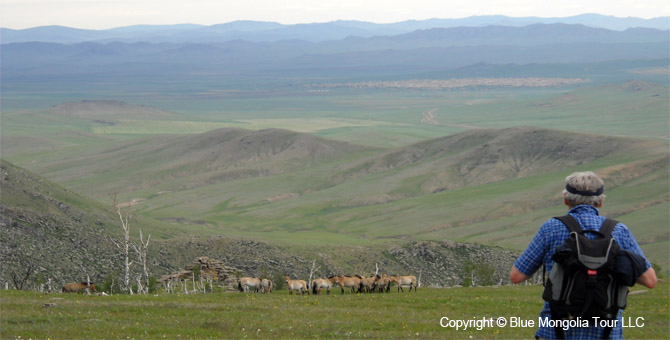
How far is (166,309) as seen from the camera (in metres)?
21.0

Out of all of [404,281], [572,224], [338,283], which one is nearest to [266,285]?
[338,283]

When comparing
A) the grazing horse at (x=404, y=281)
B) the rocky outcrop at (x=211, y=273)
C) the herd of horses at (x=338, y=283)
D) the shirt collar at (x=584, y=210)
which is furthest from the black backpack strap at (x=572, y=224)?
the rocky outcrop at (x=211, y=273)

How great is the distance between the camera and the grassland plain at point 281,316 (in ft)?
56.5

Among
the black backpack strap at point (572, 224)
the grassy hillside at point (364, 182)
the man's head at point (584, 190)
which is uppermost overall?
A: the man's head at point (584, 190)

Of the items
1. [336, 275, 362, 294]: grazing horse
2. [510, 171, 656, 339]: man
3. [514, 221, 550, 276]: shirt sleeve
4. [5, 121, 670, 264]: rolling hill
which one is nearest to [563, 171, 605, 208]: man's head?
[510, 171, 656, 339]: man

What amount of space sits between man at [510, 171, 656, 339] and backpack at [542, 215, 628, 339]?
0.53 feet

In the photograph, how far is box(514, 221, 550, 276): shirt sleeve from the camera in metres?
9.02

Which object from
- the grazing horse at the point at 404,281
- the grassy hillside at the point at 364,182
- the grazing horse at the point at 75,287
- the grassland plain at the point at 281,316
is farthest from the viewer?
the grassy hillside at the point at 364,182

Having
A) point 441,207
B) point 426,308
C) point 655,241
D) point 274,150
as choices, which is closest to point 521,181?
point 441,207

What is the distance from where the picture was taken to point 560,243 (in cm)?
891

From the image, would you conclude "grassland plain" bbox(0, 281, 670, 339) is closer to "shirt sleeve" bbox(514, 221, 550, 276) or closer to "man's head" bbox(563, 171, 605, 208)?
"shirt sleeve" bbox(514, 221, 550, 276)

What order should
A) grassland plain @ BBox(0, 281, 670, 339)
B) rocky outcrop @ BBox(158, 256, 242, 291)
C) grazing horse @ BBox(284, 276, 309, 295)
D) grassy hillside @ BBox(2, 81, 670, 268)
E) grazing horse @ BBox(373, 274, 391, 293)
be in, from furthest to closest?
grassy hillside @ BBox(2, 81, 670, 268)
rocky outcrop @ BBox(158, 256, 242, 291)
grazing horse @ BBox(373, 274, 391, 293)
grazing horse @ BBox(284, 276, 309, 295)
grassland plain @ BBox(0, 281, 670, 339)

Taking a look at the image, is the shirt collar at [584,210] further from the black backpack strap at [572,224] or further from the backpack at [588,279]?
the backpack at [588,279]

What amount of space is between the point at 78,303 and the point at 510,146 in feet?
444
